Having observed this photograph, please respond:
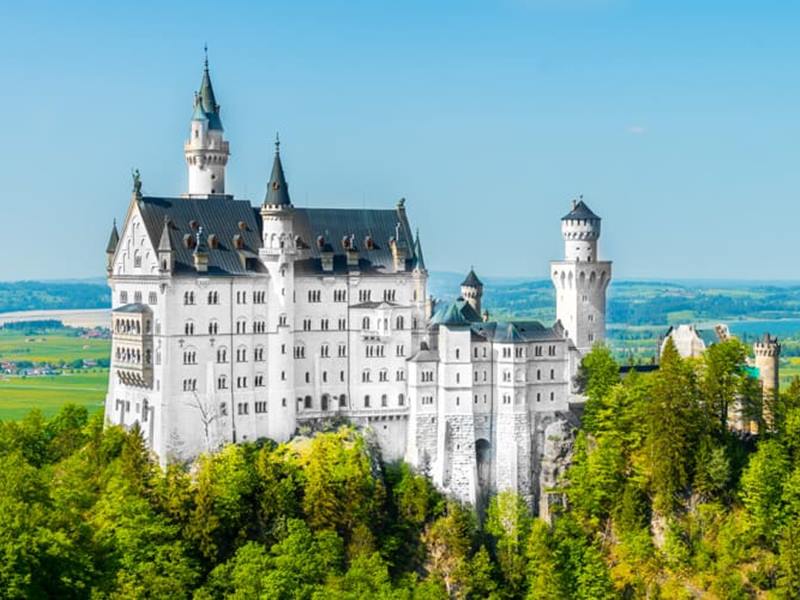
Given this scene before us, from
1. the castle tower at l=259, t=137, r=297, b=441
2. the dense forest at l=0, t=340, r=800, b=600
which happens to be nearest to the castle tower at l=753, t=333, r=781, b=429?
the dense forest at l=0, t=340, r=800, b=600

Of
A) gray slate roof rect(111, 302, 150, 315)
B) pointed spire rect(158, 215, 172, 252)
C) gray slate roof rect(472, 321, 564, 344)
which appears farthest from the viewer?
gray slate roof rect(472, 321, 564, 344)

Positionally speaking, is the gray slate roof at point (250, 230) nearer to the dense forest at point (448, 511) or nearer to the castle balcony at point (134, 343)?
the castle balcony at point (134, 343)

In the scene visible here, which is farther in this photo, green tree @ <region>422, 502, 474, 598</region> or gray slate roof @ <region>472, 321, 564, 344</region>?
gray slate roof @ <region>472, 321, 564, 344</region>

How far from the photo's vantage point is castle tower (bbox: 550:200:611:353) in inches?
4978

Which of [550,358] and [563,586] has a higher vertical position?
[550,358]

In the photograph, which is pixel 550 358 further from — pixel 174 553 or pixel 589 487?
pixel 174 553

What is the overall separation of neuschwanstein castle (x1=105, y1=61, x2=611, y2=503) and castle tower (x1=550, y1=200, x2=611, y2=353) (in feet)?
24.2

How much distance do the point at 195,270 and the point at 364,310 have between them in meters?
13.1

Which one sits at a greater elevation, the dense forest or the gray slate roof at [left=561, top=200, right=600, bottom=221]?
the gray slate roof at [left=561, top=200, right=600, bottom=221]

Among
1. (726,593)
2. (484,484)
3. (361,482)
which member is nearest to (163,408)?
(361,482)

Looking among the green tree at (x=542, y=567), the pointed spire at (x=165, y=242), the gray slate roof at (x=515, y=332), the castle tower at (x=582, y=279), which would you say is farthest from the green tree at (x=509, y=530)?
the pointed spire at (x=165, y=242)

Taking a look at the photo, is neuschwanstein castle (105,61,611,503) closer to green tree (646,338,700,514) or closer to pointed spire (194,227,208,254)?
pointed spire (194,227,208,254)

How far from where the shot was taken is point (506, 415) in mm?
113688

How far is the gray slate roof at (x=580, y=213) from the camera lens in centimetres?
12656
